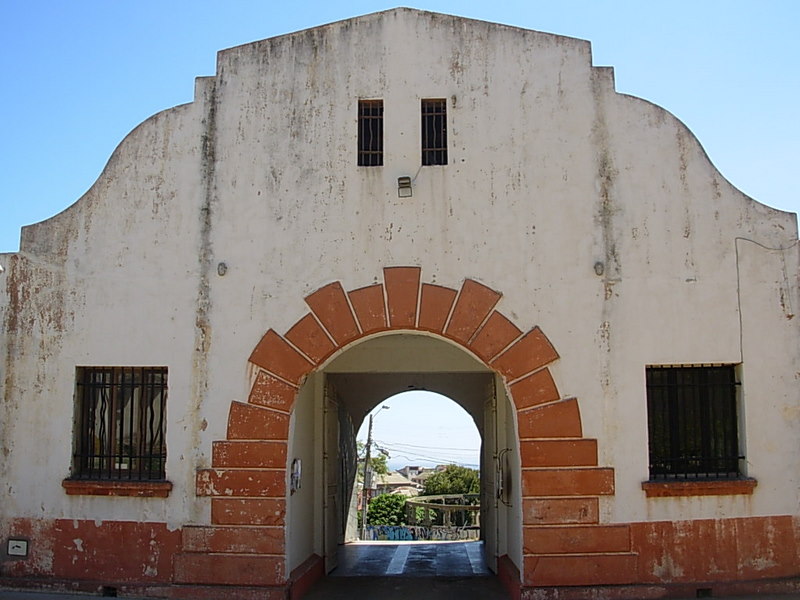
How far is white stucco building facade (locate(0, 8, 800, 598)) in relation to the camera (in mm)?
8875

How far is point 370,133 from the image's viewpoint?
9.58 metres

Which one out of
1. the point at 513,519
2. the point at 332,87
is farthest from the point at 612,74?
the point at 513,519

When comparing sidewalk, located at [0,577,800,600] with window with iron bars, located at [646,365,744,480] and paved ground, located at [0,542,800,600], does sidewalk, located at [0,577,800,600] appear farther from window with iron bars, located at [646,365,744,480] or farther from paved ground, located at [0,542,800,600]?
window with iron bars, located at [646,365,744,480]

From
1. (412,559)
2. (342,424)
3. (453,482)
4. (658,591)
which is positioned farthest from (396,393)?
(453,482)

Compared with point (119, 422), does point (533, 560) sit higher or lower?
lower

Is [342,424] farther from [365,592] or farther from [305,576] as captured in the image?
[305,576]

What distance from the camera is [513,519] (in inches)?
392

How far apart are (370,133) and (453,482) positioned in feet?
105

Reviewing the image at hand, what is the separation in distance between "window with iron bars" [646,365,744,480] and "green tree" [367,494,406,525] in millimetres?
22575

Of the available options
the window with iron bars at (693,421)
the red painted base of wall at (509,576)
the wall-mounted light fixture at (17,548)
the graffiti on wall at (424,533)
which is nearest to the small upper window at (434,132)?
the window with iron bars at (693,421)

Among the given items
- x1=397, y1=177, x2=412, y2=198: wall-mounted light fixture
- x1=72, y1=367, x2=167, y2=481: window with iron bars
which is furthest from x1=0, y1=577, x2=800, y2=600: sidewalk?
x1=397, y1=177, x2=412, y2=198: wall-mounted light fixture

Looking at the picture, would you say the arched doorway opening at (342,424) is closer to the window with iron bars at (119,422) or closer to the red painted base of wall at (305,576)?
the red painted base of wall at (305,576)

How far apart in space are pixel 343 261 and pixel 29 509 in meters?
4.41

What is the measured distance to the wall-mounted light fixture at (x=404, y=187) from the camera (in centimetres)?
923
